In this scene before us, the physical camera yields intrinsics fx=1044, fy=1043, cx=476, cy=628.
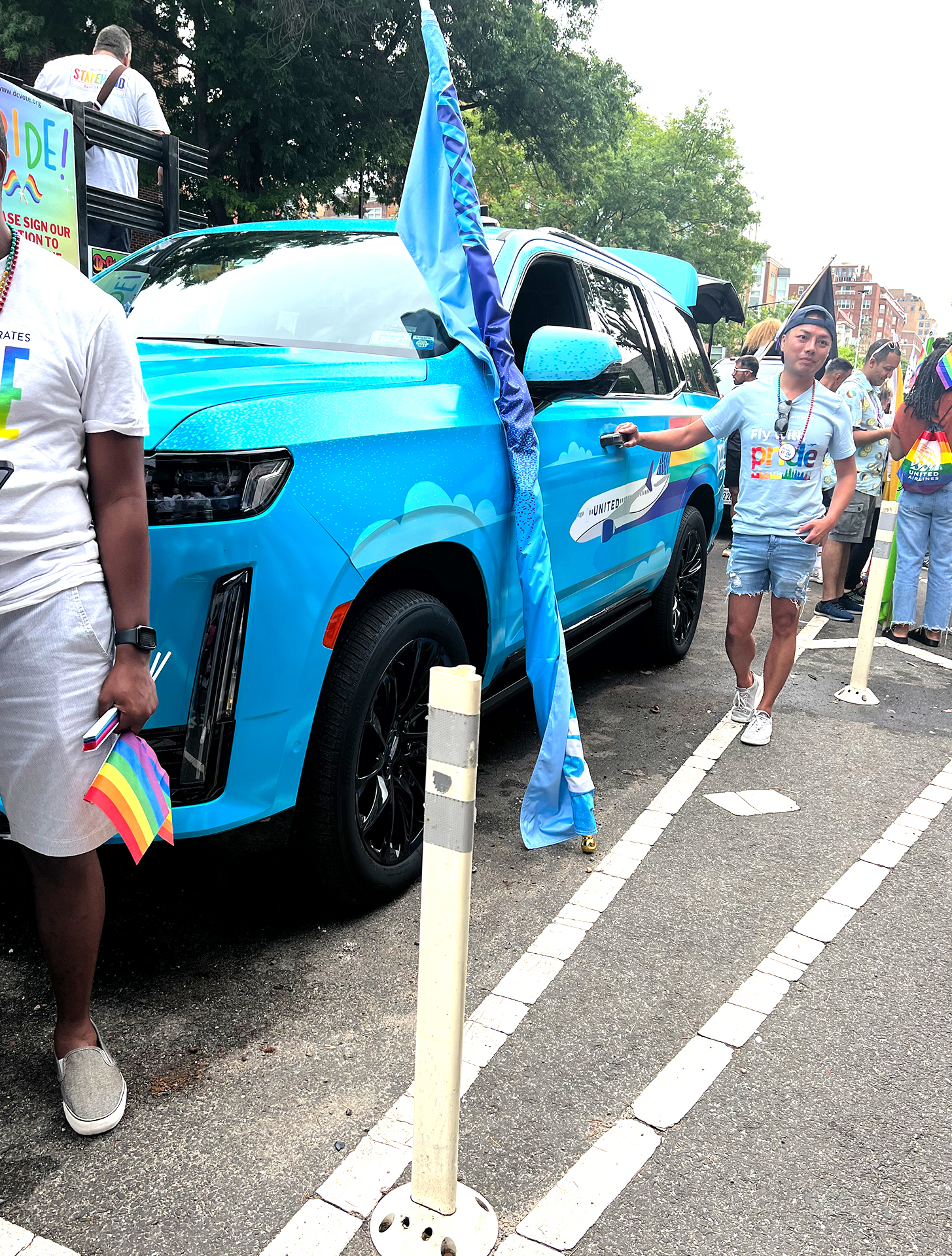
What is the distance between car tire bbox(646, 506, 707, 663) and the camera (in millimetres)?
5711

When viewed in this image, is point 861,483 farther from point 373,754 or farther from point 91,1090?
point 91,1090

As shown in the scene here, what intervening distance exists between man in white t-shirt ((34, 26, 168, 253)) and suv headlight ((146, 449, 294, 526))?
3.75 metres

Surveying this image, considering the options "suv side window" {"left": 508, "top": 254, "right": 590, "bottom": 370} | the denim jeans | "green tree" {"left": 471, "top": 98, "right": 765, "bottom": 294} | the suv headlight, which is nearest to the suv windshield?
"suv side window" {"left": 508, "top": 254, "right": 590, "bottom": 370}

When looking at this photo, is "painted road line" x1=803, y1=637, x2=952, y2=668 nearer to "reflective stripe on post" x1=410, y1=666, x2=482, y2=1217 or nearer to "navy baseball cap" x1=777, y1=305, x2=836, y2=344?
"navy baseball cap" x1=777, y1=305, x2=836, y2=344

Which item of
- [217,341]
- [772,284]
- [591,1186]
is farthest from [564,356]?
[772,284]

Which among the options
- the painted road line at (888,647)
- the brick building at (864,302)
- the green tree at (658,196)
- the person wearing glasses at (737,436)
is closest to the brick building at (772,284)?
the brick building at (864,302)

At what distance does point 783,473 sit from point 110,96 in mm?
4074

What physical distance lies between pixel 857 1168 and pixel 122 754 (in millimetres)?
1721

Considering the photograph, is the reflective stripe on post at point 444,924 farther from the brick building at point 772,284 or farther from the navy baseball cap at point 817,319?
the brick building at point 772,284

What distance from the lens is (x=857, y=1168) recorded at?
7.08 feet

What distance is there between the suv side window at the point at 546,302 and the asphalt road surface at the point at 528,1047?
181 centimetres

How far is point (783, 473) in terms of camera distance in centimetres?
486

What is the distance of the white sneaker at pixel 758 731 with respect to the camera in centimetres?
490

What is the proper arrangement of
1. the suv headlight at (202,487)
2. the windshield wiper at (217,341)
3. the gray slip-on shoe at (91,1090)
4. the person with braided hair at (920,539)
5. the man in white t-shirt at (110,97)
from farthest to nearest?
the person with braided hair at (920,539) < the man in white t-shirt at (110,97) < the windshield wiper at (217,341) < the suv headlight at (202,487) < the gray slip-on shoe at (91,1090)
